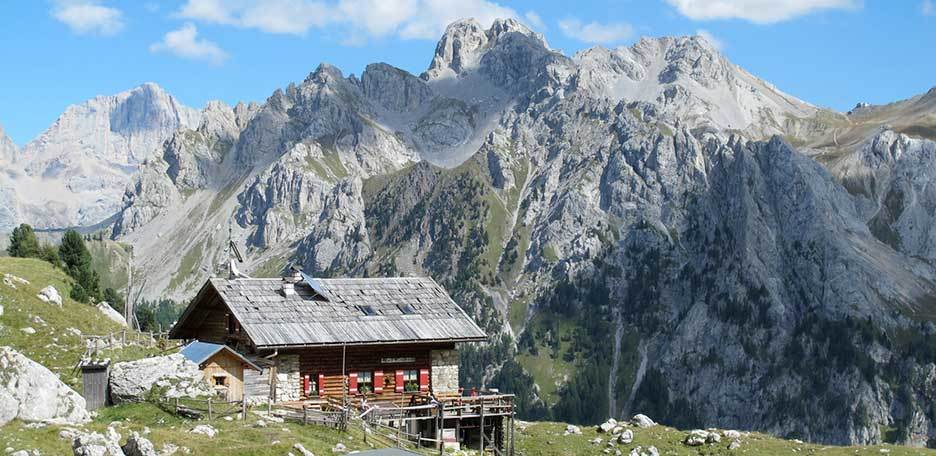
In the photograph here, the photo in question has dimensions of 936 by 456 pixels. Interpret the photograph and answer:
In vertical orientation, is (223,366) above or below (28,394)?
above

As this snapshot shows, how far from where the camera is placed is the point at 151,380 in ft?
160

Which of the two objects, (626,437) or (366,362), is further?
(366,362)

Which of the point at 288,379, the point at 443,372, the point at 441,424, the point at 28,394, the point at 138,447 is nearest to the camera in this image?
the point at 138,447

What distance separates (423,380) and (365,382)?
360cm

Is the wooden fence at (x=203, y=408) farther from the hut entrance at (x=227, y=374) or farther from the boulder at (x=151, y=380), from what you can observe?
the hut entrance at (x=227, y=374)

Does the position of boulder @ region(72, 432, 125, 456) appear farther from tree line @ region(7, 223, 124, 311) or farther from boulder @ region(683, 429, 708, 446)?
tree line @ region(7, 223, 124, 311)

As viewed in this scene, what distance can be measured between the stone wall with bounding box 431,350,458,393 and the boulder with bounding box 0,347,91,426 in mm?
27055

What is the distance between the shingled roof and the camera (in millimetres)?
58344

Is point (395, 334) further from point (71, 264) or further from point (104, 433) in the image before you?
point (71, 264)

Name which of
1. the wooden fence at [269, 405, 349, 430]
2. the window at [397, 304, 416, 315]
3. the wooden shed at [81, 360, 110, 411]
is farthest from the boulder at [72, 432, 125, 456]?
the window at [397, 304, 416, 315]

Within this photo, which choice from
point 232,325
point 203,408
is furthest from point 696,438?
point 203,408

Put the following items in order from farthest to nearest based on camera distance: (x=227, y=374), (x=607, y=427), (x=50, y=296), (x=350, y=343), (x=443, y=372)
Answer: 1. (x=50, y=296)
2. (x=607, y=427)
3. (x=443, y=372)
4. (x=350, y=343)
5. (x=227, y=374)

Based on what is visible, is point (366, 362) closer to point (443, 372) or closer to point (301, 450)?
point (443, 372)

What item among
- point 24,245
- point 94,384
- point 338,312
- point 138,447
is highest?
point 24,245
